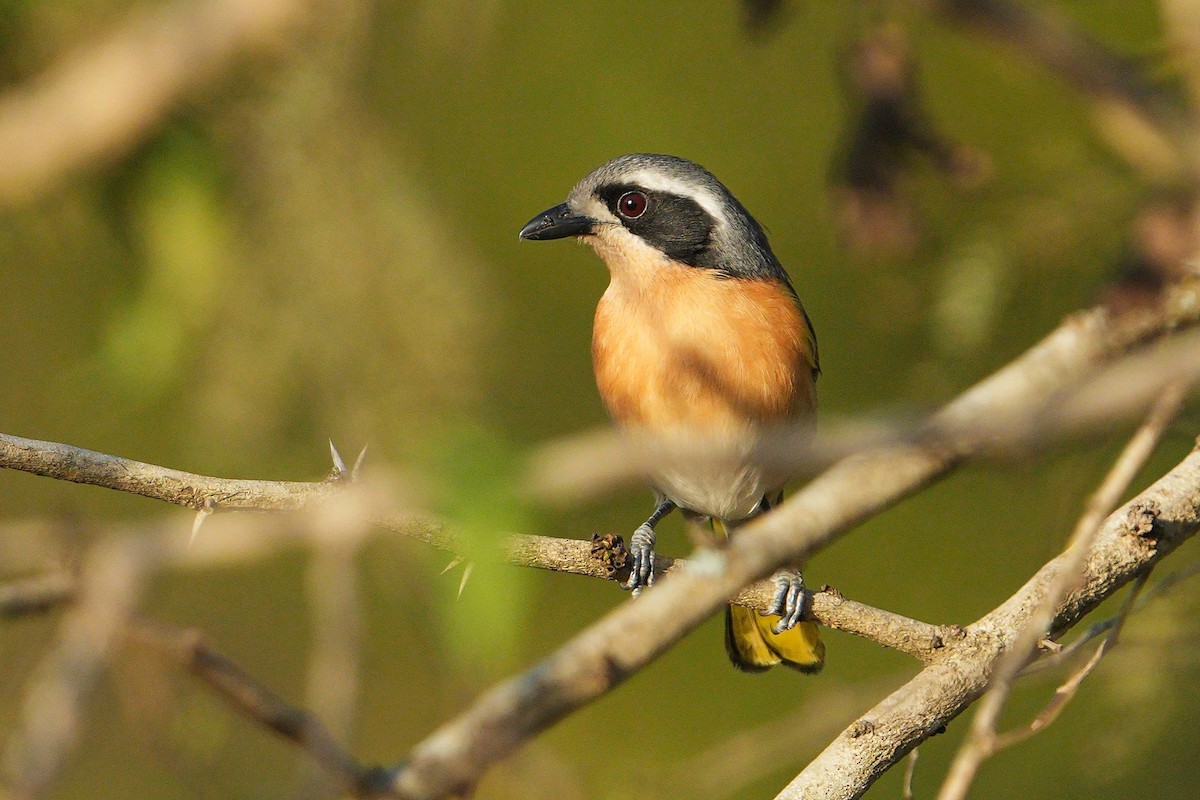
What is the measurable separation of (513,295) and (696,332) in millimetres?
1985

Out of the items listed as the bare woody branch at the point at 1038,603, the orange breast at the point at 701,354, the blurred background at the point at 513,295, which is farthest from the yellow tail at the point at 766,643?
the bare woody branch at the point at 1038,603

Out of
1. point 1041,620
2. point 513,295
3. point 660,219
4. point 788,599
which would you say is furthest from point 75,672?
point 513,295

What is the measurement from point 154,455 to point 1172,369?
484cm

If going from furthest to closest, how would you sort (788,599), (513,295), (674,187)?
(513,295)
(674,187)
(788,599)

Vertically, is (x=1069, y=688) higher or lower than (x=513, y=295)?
lower

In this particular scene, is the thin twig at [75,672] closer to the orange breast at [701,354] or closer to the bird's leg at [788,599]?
the bird's leg at [788,599]

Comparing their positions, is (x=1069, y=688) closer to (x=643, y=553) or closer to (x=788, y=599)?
(x=788, y=599)

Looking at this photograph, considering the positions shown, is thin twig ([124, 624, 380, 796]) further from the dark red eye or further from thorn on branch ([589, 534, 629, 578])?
the dark red eye

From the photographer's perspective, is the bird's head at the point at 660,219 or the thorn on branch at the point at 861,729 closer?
the thorn on branch at the point at 861,729

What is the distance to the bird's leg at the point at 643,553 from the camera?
3.41 meters

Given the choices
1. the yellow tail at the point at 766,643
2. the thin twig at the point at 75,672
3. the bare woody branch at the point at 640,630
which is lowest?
the yellow tail at the point at 766,643

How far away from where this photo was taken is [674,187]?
14.2ft

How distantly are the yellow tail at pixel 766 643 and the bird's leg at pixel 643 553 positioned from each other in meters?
0.44

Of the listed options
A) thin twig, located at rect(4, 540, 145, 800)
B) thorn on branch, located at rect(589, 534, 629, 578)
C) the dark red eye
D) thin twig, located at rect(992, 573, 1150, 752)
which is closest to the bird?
the dark red eye
